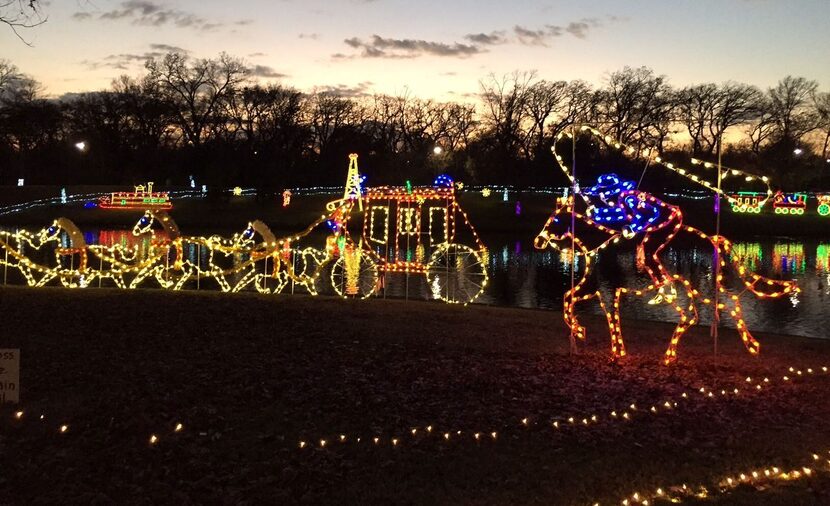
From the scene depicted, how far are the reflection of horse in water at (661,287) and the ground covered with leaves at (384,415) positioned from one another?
39cm

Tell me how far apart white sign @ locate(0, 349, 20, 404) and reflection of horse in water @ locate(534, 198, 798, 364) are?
612 centimetres

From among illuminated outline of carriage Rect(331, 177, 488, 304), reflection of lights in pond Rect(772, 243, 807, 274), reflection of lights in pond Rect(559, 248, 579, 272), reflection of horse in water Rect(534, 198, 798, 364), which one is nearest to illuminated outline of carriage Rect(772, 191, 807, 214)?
reflection of horse in water Rect(534, 198, 798, 364)

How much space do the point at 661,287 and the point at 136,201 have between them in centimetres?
4755

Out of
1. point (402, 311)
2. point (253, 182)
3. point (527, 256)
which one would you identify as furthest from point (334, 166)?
point (402, 311)

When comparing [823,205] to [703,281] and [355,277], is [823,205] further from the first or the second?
[355,277]

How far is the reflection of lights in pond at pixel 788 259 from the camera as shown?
27670mm

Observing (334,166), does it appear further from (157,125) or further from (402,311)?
(402,311)

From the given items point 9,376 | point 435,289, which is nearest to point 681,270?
point 435,289

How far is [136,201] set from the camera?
171ft

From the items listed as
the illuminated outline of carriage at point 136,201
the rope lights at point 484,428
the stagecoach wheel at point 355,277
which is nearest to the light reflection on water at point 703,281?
the stagecoach wheel at point 355,277

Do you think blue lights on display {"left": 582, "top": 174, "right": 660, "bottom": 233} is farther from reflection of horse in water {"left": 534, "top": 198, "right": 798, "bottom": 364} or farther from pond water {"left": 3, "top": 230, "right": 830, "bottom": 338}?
pond water {"left": 3, "top": 230, "right": 830, "bottom": 338}

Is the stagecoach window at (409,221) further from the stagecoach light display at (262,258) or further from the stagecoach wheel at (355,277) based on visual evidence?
the stagecoach wheel at (355,277)

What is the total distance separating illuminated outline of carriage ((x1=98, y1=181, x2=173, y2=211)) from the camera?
5075 cm

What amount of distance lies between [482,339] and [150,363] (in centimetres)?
Result: 444
